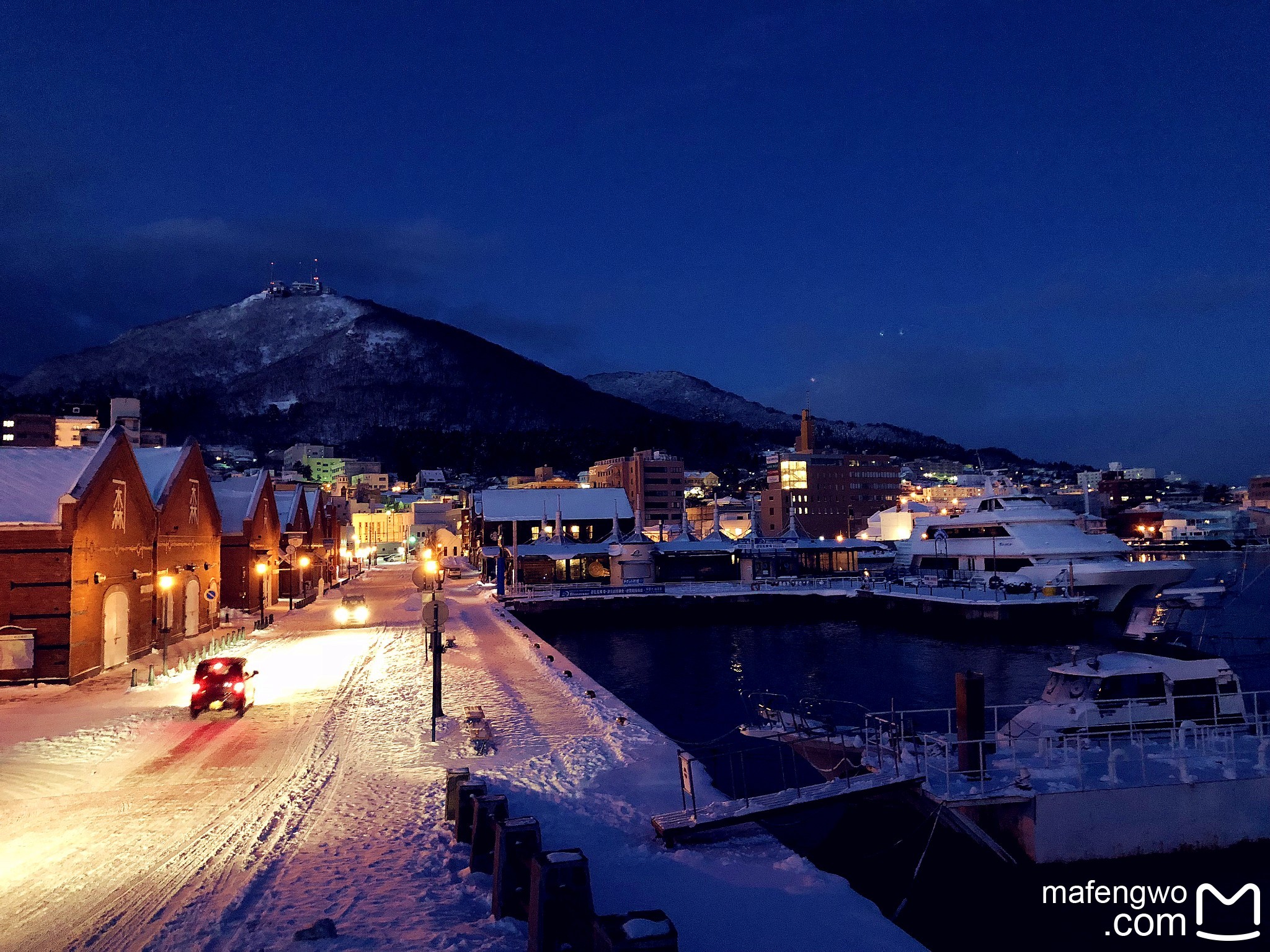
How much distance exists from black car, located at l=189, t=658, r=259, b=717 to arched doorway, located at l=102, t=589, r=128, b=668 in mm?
9545

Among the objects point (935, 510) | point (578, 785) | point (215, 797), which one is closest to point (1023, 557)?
point (578, 785)

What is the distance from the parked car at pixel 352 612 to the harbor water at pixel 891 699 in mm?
11411

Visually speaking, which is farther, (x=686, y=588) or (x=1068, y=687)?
(x=686, y=588)

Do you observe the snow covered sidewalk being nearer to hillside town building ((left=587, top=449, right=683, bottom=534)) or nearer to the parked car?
the parked car

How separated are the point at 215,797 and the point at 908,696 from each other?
26.5 m

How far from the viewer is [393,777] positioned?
1473 cm

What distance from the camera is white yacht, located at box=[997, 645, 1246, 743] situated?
739 inches

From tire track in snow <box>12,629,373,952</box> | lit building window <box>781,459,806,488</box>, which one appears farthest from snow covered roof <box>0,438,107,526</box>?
lit building window <box>781,459,806,488</box>

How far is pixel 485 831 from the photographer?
10336mm

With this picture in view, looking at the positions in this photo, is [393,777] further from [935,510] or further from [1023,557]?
[935,510]

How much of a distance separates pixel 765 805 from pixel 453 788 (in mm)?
4954

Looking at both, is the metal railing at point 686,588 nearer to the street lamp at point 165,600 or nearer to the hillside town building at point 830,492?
the street lamp at point 165,600

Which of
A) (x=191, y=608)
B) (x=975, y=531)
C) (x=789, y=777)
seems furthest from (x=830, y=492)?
(x=789, y=777)

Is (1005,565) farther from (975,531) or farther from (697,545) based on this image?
(697,545)
